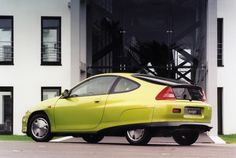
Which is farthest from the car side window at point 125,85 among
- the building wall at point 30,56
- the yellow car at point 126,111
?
the building wall at point 30,56

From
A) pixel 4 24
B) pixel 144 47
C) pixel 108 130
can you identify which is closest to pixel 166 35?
pixel 144 47

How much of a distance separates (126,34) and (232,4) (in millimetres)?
4079

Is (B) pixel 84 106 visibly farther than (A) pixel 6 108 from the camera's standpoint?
No

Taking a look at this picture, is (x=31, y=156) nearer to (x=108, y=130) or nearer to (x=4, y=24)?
(x=108, y=130)

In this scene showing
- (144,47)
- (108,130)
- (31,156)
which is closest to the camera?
(31,156)

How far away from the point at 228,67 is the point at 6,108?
8.29m

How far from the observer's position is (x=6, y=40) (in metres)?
25.1

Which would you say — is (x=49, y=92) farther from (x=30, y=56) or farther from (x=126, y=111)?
(x=126, y=111)

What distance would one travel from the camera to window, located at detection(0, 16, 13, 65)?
25062 mm

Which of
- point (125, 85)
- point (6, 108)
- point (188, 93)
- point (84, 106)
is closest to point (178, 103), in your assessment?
point (188, 93)

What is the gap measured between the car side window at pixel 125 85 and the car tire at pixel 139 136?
0.87m

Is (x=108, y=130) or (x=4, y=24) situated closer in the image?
(x=108, y=130)

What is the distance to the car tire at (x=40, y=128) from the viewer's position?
14.5 meters

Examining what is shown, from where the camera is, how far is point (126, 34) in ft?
81.1
